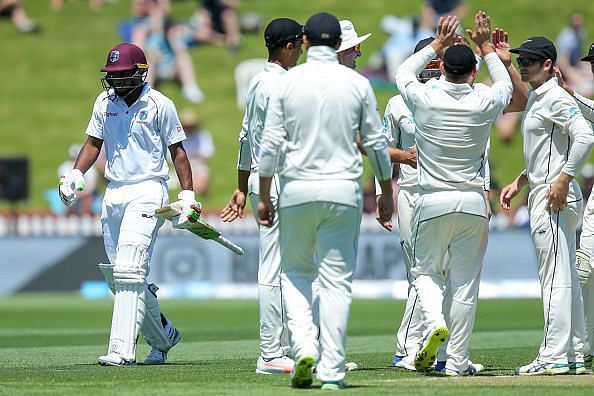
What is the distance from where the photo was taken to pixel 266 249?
9477mm

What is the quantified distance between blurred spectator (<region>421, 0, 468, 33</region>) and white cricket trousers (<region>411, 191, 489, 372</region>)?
76.3 ft

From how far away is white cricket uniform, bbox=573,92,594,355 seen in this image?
Answer: 9.91 m

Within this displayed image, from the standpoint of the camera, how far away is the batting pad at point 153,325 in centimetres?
1053

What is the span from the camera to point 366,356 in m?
11.3

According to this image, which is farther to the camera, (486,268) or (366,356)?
(486,268)

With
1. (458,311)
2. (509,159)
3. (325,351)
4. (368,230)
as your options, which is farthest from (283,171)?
(509,159)

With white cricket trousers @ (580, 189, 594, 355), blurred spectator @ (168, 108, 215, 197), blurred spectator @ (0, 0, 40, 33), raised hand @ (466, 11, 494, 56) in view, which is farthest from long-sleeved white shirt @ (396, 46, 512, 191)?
blurred spectator @ (0, 0, 40, 33)

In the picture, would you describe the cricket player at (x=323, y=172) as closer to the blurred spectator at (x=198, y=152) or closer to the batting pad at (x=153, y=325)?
the batting pad at (x=153, y=325)

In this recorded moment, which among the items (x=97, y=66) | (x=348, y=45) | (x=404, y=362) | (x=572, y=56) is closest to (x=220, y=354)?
(x=404, y=362)

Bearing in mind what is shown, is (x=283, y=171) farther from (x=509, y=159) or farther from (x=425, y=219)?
(x=509, y=159)

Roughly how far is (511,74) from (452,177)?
1296 mm

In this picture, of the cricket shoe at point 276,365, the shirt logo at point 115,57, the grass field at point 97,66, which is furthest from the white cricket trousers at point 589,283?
the grass field at point 97,66

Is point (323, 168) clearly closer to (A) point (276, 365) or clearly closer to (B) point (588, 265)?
(A) point (276, 365)

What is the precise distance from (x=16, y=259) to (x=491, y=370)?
15.6 meters
